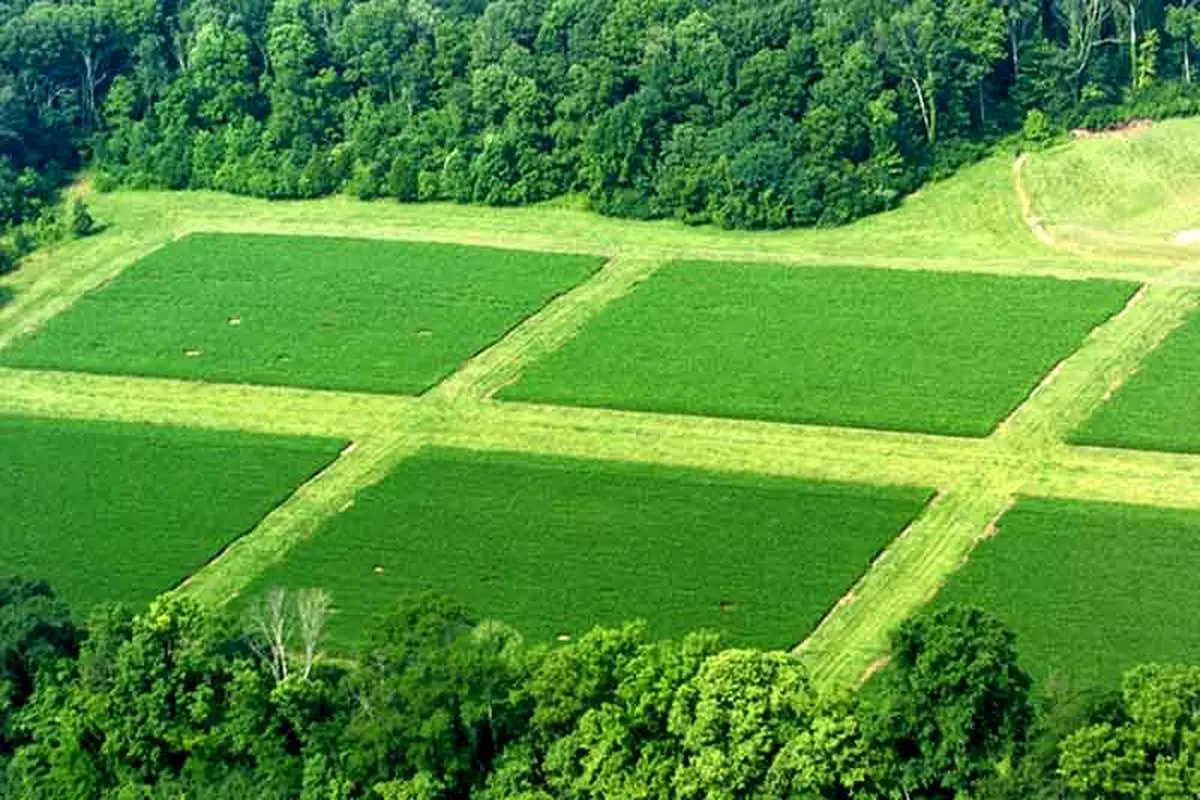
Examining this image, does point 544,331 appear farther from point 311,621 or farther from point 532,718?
point 532,718

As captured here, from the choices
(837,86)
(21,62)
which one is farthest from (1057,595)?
(21,62)

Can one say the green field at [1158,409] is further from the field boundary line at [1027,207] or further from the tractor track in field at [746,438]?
the field boundary line at [1027,207]

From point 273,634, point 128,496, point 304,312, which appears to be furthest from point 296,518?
point 304,312

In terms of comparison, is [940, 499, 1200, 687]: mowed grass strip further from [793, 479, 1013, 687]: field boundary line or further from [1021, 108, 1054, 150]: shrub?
[1021, 108, 1054, 150]: shrub

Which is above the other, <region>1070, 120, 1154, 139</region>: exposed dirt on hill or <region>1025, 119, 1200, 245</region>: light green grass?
<region>1070, 120, 1154, 139</region>: exposed dirt on hill

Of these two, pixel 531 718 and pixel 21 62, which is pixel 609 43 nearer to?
pixel 21 62

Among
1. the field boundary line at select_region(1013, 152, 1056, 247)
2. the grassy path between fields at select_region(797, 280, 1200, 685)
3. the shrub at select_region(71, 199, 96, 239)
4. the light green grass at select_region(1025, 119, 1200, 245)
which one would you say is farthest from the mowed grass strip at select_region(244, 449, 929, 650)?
the shrub at select_region(71, 199, 96, 239)
